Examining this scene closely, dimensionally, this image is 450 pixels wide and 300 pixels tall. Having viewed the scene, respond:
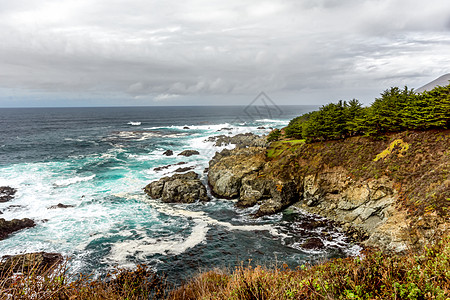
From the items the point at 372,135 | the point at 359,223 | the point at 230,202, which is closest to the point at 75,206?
the point at 230,202

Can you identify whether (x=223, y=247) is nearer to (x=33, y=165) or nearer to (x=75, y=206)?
(x=75, y=206)

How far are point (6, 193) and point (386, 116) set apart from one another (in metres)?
57.7

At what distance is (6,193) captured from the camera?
36.2m

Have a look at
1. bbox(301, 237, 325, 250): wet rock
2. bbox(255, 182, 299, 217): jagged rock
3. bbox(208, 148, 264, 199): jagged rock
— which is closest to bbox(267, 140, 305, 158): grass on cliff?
bbox(208, 148, 264, 199): jagged rock

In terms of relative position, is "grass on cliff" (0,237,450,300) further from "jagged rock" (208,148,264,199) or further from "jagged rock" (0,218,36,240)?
"jagged rock" (208,148,264,199)

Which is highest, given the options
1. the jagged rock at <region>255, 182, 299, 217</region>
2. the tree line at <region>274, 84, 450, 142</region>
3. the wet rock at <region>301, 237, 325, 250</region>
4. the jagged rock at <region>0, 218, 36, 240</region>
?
the tree line at <region>274, 84, 450, 142</region>

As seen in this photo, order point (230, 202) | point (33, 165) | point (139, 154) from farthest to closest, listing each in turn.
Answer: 1. point (139, 154)
2. point (33, 165)
3. point (230, 202)

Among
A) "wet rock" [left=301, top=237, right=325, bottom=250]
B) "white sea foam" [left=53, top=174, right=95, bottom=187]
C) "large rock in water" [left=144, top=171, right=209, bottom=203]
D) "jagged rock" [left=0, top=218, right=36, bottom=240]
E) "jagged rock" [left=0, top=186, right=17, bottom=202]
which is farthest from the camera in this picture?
"white sea foam" [left=53, top=174, right=95, bottom=187]

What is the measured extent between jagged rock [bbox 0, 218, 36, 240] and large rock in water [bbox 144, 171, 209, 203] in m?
14.9

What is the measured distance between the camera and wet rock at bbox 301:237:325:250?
23.4 metres

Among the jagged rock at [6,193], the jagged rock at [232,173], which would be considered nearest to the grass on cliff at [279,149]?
the jagged rock at [232,173]

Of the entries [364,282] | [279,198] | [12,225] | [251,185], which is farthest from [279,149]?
[12,225]

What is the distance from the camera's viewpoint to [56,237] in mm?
25625

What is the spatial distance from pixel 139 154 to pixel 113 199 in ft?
98.1
